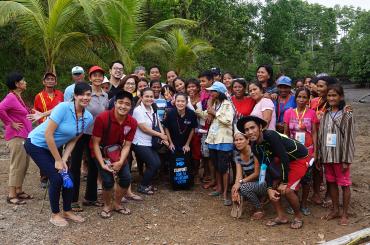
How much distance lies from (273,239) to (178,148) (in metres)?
2.11

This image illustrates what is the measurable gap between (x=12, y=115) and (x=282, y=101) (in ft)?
12.1

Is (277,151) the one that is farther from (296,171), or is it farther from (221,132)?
(221,132)

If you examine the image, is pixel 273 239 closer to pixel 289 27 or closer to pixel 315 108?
pixel 315 108

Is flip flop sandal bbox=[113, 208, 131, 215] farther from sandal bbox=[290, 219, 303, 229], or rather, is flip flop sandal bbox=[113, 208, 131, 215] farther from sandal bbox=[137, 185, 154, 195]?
sandal bbox=[290, 219, 303, 229]

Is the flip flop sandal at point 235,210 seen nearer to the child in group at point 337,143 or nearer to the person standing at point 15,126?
the child in group at point 337,143

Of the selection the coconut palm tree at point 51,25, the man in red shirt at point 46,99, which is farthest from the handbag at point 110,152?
the coconut palm tree at point 51,25

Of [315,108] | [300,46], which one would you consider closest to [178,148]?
[315,108]

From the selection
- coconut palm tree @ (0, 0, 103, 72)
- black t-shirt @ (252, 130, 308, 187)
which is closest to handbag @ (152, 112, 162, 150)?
black t-shirt @ (252, 130, 308, 187)

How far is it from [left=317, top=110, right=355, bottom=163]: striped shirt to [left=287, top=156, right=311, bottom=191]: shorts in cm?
31

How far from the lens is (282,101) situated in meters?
5.66

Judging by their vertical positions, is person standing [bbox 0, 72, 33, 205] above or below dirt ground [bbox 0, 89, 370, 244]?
above

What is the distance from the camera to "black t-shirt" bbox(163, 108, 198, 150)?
19.6 ft

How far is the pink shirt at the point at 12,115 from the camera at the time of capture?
520 cm

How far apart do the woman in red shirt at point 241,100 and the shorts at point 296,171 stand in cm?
106
